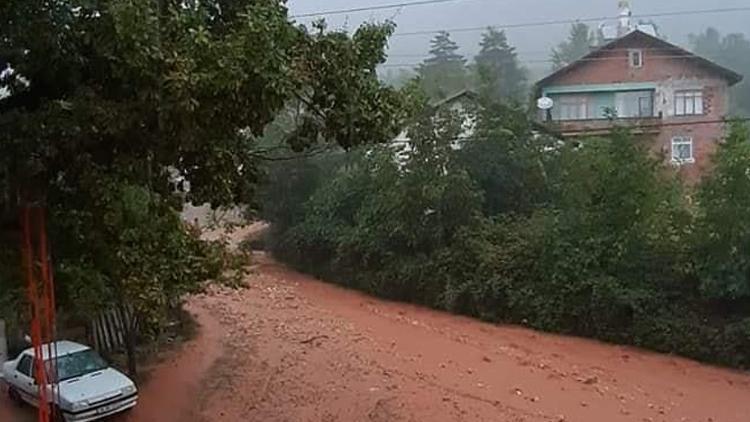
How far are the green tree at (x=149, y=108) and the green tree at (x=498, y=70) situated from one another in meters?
12.6

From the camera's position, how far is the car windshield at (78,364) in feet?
32.9

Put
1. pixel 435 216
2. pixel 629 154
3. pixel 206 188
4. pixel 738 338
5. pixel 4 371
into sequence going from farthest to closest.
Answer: pixel 435 216, pixel 629 154, pixel 738 338, pixel 4 371, pixel 206 188

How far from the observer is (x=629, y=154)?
51.2 ft

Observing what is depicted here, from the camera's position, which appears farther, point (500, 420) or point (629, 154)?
Answer: point (629, 154)

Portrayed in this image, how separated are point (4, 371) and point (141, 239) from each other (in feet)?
15.5

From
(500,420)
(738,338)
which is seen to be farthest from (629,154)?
(500,420)

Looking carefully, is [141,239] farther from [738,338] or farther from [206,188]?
[738,338]

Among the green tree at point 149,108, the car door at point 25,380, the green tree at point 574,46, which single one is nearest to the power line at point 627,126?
the green tree at point 574,46

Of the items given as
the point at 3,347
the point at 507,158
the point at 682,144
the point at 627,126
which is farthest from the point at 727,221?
the point at 3,347

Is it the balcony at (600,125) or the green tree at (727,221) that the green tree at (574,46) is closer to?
the balcony at (600,125)

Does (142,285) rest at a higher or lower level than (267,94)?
lower

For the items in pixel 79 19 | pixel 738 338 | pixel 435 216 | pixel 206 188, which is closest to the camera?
pixel 79 19

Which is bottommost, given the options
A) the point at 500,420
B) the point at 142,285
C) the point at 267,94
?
the point at 500,420

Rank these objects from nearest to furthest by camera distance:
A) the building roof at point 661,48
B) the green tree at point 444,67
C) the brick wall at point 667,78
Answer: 1. the brick wall at point 667,78
2. the building roof at point 661,48
3. the green tree at point 444,67
